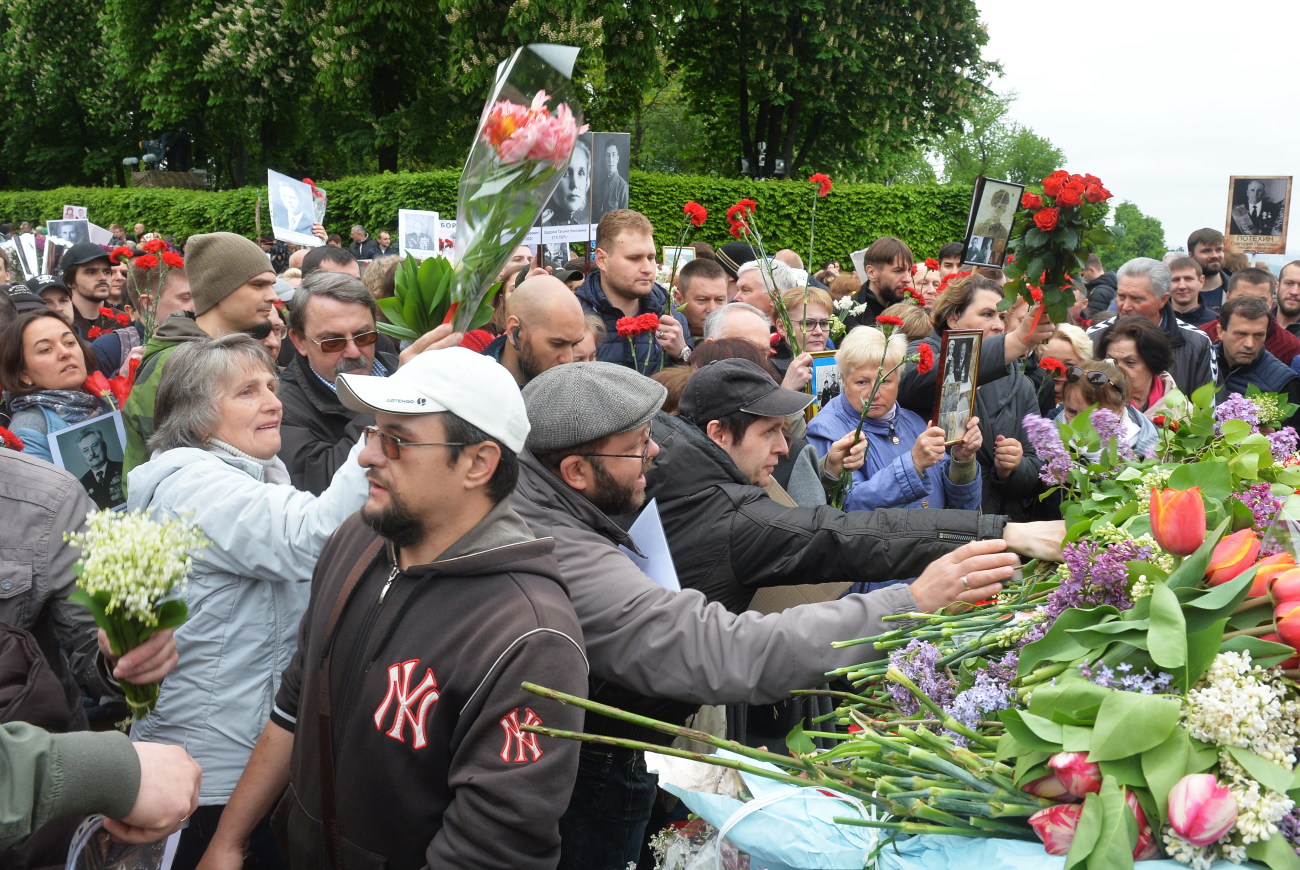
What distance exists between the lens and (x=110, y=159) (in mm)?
33312

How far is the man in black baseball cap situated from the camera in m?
7.38

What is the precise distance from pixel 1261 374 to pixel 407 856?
6.97 metres

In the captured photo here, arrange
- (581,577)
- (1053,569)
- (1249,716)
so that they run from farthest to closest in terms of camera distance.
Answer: (581,577) → (1053,569) → (1249,716)

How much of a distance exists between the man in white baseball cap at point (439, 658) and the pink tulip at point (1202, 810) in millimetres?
1106

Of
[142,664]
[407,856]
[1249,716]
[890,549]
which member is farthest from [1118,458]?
[142,664]

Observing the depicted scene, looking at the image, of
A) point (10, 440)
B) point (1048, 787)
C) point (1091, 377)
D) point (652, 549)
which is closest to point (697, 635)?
point (652, 549)

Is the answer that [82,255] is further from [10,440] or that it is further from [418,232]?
[10,440]

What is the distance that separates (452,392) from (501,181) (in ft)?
2.52

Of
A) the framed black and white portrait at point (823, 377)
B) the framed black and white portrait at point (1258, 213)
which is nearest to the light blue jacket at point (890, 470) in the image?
the framed black and white portrait at point (823, 377)

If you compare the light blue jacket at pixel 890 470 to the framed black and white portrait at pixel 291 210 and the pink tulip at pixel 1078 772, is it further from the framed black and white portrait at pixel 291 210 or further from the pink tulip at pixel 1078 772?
the framed black and white portrait at pixel 291 210

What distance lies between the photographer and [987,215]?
6.41m

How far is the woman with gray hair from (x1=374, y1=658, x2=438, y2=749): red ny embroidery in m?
0.69

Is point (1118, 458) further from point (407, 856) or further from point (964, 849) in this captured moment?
point (407, 856)

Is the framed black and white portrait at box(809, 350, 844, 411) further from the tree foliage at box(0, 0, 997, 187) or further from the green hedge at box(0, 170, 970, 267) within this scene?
the tree foliage at box(0, 0, 997, 187)
